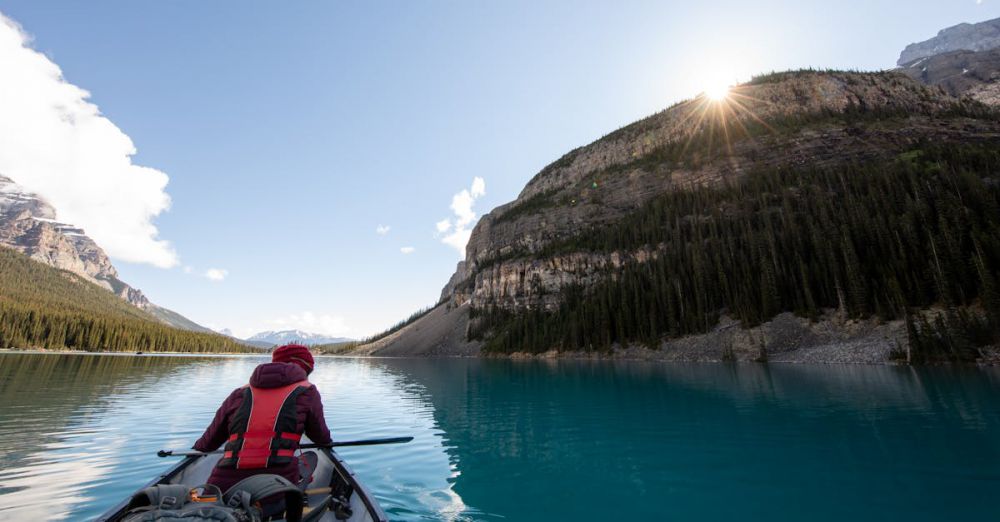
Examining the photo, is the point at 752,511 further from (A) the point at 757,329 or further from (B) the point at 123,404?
(A) the point at 757,329

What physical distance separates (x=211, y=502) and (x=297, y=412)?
4.83ft

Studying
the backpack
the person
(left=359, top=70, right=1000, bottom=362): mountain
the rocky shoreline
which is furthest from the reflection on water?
(left=359, top=70, right=1000, bottom=362): mountain

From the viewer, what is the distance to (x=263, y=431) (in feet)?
16.5

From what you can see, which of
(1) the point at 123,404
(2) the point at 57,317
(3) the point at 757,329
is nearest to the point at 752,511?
(1) the point at 123,404

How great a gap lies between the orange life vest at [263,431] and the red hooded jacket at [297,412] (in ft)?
0.26

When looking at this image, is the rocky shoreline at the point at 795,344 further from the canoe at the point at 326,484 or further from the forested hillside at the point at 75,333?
the forested hillside at the point at 75,333

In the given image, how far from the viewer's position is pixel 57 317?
99.4 metres

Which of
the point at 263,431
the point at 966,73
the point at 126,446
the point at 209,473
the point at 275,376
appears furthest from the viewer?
the point at 966,73

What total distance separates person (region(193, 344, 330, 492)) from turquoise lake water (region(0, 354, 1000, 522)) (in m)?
4.09

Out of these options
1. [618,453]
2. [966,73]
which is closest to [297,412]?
[618,453]

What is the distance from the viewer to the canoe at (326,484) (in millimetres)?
5570

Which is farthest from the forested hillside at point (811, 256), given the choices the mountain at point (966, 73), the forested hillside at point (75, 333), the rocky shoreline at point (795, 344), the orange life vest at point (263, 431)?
the mountain at point (966, 73)

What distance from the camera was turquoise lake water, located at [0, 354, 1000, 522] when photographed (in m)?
8.16

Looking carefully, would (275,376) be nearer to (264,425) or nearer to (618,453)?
(264,425)
